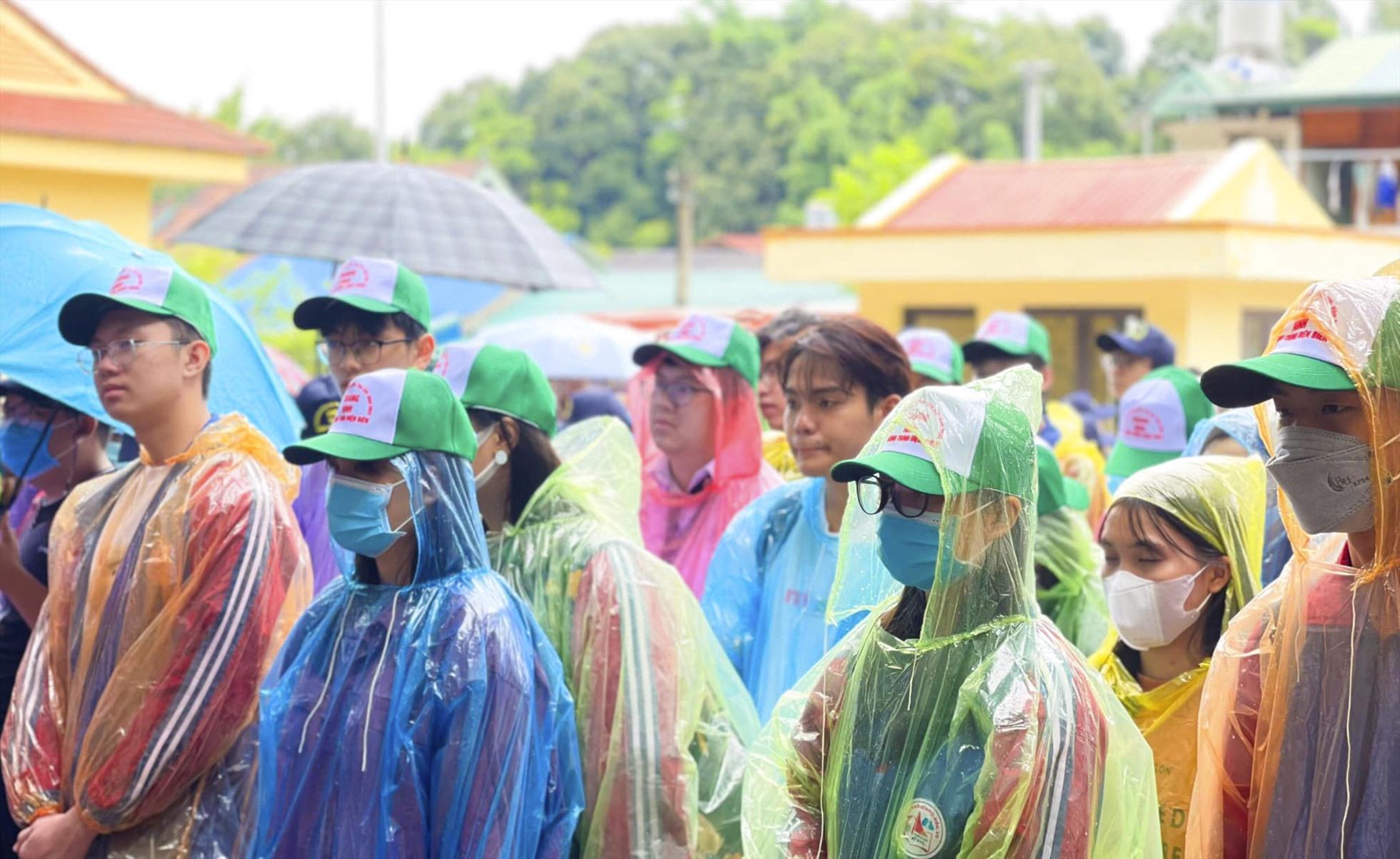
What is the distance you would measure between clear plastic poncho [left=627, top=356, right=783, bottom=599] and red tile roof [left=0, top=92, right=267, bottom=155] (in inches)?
200

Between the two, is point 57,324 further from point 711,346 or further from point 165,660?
point 711,346

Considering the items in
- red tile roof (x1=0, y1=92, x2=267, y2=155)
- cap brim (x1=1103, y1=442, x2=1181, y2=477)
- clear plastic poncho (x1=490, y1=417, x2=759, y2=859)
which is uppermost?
red tile roof (x1=0, y1=92, x2=267, y2=155)

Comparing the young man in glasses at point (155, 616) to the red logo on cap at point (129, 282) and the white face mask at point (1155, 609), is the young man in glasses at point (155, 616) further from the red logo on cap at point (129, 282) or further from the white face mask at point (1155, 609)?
the white face mask at point (1155, 609)

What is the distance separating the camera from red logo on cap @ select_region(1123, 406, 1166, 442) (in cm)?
547

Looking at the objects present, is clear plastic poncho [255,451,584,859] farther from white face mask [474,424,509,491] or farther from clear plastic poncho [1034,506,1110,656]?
clear plastic poncho [1034,506,1110,656]

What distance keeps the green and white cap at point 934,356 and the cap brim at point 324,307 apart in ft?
7.81

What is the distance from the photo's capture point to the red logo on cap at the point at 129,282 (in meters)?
4.04

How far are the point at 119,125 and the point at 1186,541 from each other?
10308 mm

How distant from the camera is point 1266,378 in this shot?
256 cm

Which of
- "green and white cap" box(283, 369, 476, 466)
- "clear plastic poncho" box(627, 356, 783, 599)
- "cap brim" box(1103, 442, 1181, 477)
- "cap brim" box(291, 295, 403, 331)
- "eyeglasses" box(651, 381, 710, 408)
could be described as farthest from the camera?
"cap brim" box(1103, 442, 1181, 477)

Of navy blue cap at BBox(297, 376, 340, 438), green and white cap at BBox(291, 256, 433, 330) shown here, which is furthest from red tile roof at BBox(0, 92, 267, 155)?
green and white cap at BBox(291, 256, 433, 330)

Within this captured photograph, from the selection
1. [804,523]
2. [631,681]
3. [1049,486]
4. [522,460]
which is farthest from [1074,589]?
[522,460]

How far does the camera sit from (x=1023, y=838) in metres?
2.54

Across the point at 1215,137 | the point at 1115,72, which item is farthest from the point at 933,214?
the point at 1115,72
